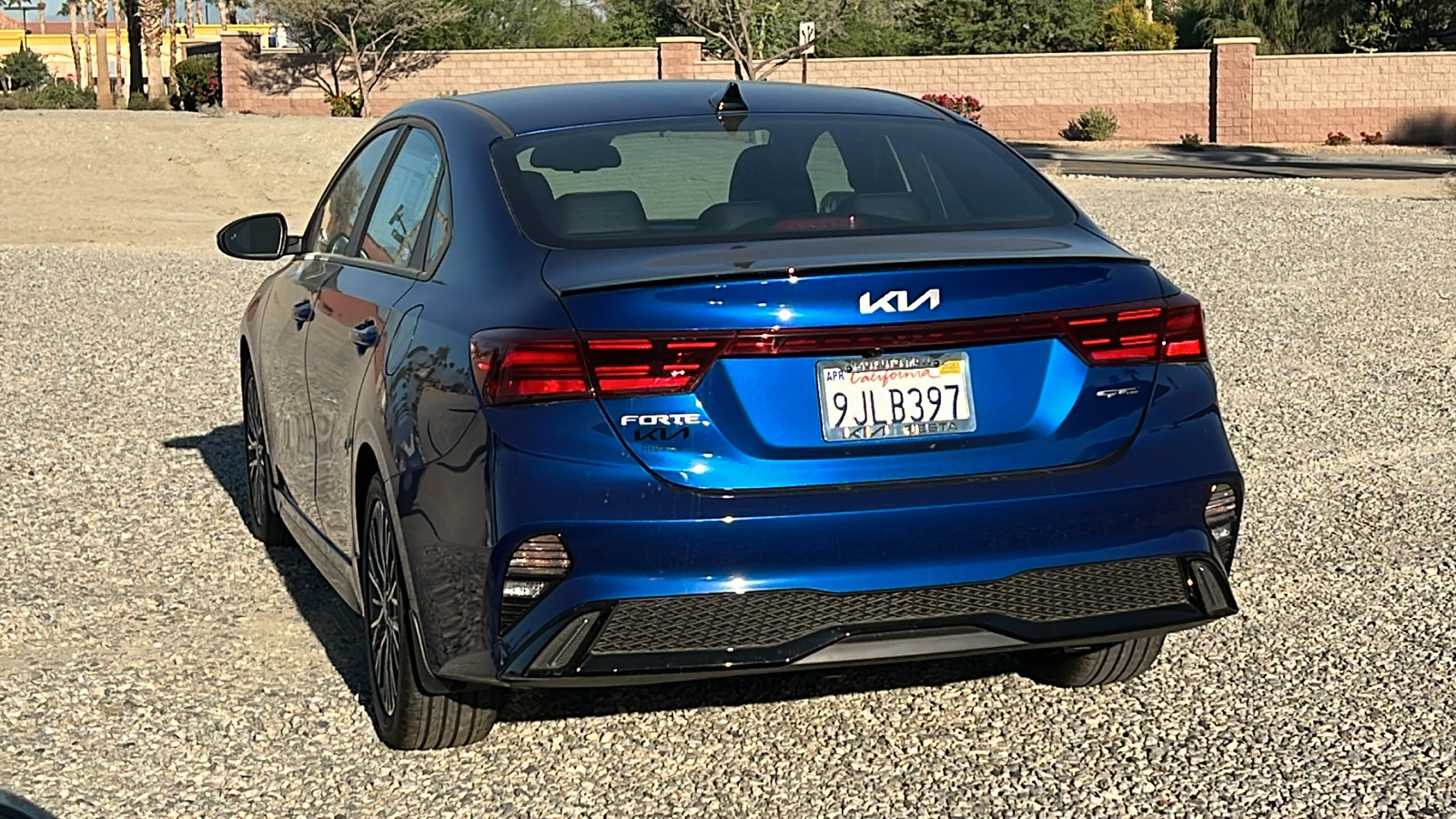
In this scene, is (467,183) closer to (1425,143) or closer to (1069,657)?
(1069,657)

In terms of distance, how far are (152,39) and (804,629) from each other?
5608 centimetres

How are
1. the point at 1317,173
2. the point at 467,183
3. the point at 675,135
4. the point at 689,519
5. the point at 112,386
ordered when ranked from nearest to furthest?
the point at 689,519, the point at 467,183, the point at 675,135, the point at 112,386, the point at 1317,173

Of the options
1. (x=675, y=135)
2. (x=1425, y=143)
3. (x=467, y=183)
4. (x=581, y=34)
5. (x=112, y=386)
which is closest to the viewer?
(x=467, y=183)

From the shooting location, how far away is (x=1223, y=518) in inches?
180

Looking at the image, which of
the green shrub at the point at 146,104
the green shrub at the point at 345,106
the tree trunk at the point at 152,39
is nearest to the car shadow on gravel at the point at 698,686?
the green shrub at the point at 345,106

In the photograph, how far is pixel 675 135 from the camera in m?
5.27

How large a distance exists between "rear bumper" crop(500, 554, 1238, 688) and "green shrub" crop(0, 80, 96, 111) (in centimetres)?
4804

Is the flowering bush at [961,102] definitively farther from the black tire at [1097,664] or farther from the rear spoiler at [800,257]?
the rear spoiler at [800,257]

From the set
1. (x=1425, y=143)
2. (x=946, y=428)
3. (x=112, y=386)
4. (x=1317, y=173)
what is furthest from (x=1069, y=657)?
(x=1425, y=143)

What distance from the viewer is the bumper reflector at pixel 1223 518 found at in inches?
178

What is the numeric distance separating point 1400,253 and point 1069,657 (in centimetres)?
1282

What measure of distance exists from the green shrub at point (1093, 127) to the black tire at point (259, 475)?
43860mm

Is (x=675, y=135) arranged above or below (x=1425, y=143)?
above

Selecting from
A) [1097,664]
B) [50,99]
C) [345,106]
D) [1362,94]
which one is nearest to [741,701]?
[1097,664]
